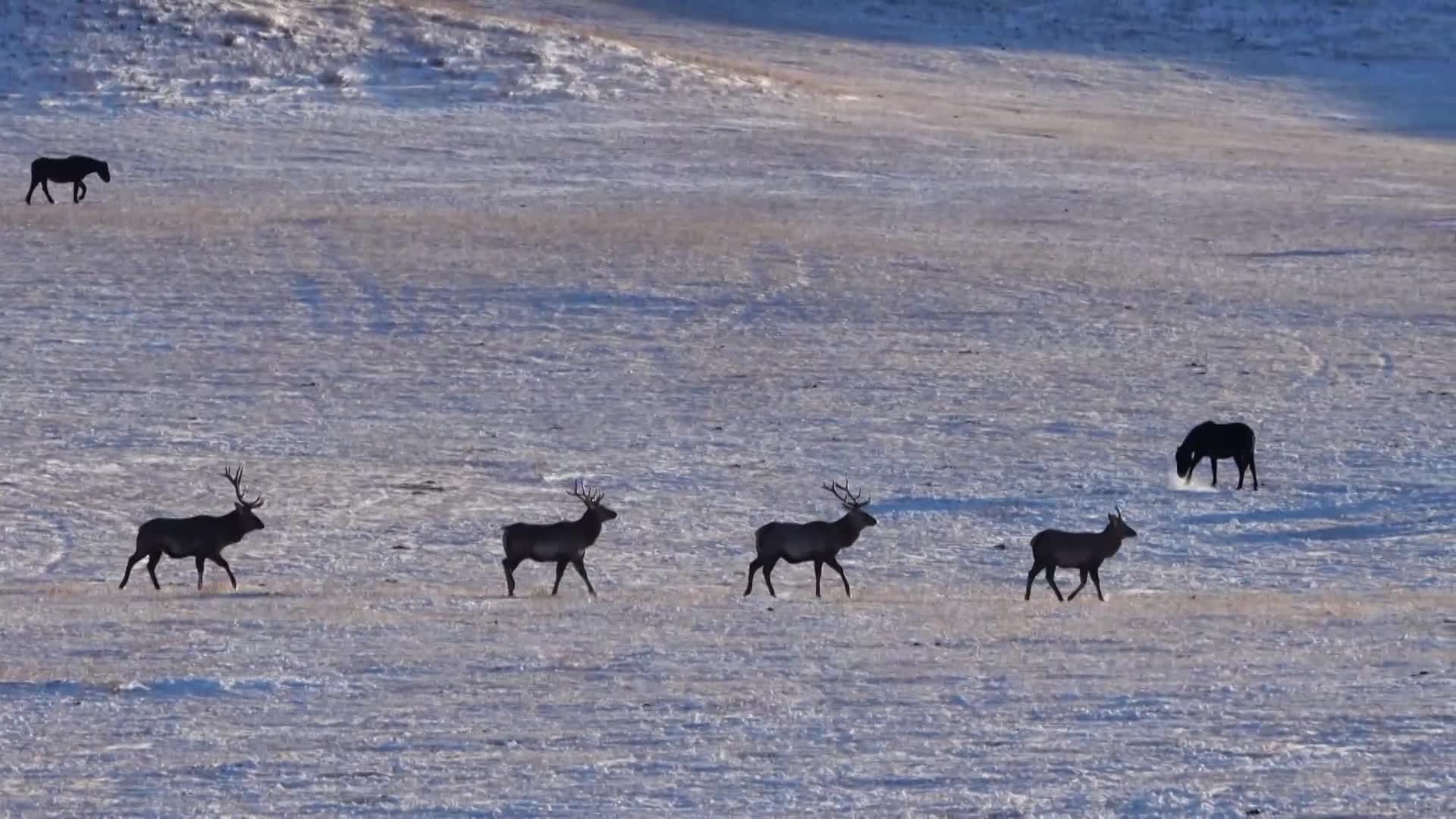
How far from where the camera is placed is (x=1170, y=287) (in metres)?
31.1

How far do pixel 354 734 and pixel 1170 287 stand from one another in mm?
22097

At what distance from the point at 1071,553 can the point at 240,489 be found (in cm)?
702

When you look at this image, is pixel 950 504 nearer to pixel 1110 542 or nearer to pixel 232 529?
pixel 1110 542

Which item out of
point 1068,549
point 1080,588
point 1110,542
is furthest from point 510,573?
point 1110,542

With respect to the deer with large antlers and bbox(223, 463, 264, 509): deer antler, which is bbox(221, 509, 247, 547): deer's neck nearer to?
bbox(223, 463, 264, 509): deer antler

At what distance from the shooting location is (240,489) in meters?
19.0

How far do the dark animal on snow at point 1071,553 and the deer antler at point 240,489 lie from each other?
473 centimetres

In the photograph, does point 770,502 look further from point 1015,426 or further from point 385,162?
point 385,162

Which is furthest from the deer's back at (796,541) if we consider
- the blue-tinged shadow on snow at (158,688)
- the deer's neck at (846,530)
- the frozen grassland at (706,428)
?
the blue-tinged shadow on snow at (158,688)

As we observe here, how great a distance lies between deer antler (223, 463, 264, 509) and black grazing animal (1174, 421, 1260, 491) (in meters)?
7.42

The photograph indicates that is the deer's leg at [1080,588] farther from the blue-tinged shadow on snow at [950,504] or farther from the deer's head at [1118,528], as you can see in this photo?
the blue-tinged shadow on snow at [950,504]

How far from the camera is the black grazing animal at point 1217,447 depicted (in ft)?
66.2

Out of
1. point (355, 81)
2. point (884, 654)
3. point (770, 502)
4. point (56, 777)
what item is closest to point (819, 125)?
point (355, 81)

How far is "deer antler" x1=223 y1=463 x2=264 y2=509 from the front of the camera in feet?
50.2
